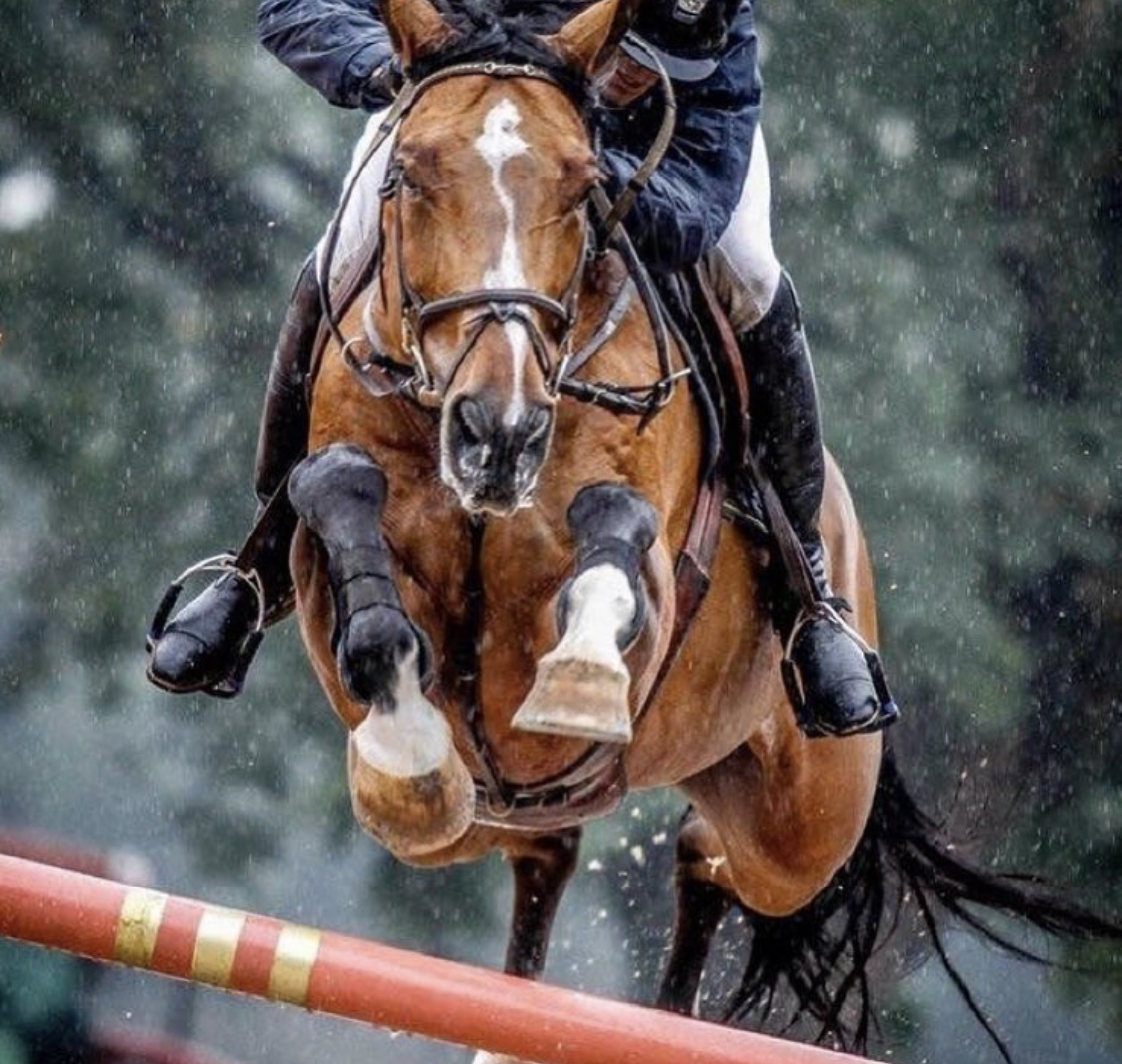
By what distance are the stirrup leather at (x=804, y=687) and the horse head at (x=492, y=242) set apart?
1.25 meters

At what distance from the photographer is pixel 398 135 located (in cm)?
456

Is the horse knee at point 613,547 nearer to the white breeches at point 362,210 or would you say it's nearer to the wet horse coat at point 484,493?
the wet horse coat at point 484,493

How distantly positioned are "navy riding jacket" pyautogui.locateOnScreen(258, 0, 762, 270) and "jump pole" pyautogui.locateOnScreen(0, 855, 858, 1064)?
144cm

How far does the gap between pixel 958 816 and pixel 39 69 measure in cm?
587

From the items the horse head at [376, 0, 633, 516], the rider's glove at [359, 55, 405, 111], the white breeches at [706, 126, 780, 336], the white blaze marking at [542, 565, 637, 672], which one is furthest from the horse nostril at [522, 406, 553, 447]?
the white breeches at [706, 126, 780, 336]

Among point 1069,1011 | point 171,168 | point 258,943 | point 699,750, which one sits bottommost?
point 1069,1011

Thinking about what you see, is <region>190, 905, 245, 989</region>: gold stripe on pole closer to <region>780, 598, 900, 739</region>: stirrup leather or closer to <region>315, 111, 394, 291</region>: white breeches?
<region>315, 111, 394, 291</region>: white breeches

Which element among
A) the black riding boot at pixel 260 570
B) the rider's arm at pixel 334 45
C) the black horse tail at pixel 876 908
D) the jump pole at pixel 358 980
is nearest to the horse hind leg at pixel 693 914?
the black horse tail at pixel 876 908

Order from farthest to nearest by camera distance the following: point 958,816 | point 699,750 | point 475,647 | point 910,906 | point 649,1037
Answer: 1. point 910,906
2. point 958,816
3. point 699,750
4. point 475,647
5. point 649,1037

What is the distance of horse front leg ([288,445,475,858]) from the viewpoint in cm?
452

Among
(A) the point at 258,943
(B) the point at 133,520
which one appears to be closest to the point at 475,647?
(A) the point at 258,943

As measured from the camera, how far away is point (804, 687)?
18.6 ft

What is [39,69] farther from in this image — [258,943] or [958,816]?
[258,943]

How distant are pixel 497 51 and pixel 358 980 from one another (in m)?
1.64
